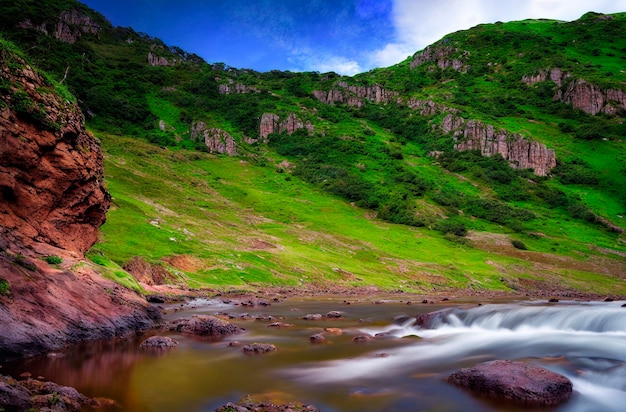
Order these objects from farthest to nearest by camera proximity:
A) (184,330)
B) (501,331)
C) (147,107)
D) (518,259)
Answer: (147,107), (518,259), (501,331), (184,330)

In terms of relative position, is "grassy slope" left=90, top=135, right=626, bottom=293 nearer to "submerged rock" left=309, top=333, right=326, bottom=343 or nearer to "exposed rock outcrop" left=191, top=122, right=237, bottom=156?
"submerged rock" left=309, top=333, right=326, bottom=343

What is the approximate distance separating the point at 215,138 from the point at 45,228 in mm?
135612

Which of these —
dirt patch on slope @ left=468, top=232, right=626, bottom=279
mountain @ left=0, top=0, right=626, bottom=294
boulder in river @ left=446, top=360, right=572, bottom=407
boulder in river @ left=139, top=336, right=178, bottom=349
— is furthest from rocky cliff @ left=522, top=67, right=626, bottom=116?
boulder in river @ left=139, top=336, right=178, bottom=349

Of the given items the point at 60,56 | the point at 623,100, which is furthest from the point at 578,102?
the point at 60,56

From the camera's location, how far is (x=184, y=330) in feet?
63.1

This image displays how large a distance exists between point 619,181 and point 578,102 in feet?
236

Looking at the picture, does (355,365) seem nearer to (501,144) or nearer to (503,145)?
(503,145)

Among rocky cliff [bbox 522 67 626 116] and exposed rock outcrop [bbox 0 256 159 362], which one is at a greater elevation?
rocky cliff [bbox 522 67 626 116]

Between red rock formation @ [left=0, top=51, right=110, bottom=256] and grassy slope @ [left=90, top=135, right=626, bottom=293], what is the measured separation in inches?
172

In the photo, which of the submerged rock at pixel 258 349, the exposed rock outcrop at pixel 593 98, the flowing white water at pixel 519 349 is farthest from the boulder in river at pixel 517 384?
the exposed rock outcrop at pixel 593 98

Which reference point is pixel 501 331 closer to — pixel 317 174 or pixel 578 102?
pixel 317 174

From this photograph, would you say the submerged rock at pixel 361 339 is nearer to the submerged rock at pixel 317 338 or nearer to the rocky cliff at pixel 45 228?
the submerged rock at pixel 317 338

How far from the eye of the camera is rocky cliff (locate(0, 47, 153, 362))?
13.9m

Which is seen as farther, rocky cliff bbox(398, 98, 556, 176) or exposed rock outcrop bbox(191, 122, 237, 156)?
rocky cliff bbox(398, 98, 556, 176)
